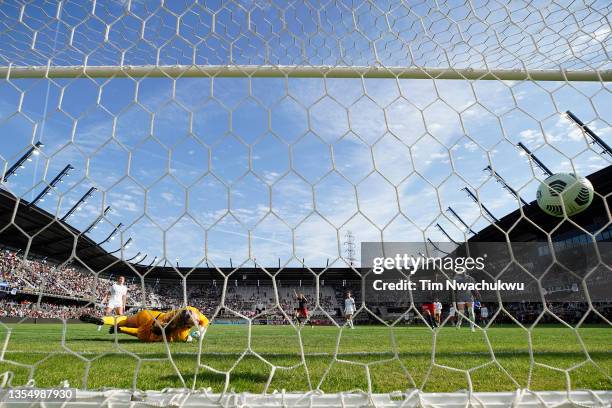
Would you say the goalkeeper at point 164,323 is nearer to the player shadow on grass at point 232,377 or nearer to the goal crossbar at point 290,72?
the player shadow on grass at point 232,377

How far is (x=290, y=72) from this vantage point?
2.07 m

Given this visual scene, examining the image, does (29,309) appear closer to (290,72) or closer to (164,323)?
(164,323)

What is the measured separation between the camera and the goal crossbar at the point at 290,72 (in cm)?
204

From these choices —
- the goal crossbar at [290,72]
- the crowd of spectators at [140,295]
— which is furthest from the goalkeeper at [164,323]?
the crowd of spectators at [140,295]

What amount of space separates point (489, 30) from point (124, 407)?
101 inches

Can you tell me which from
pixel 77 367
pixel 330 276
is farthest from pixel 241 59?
pixel 330 276

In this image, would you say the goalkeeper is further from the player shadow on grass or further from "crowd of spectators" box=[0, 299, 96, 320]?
"crowd of spectators" box=[0, 299, 96, 320]

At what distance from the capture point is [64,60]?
86.6 inches

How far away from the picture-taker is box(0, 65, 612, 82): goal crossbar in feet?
6.70

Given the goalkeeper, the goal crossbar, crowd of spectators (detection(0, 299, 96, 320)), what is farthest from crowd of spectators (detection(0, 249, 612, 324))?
the goal crossbar

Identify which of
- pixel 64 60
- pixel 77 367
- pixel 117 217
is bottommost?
pixel 77 367

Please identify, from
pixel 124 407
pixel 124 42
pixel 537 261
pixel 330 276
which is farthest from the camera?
pixel 330 276

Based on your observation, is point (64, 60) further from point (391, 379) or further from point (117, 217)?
point (391, 379)

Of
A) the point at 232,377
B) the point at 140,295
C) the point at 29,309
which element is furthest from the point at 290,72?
the point at 140,295
